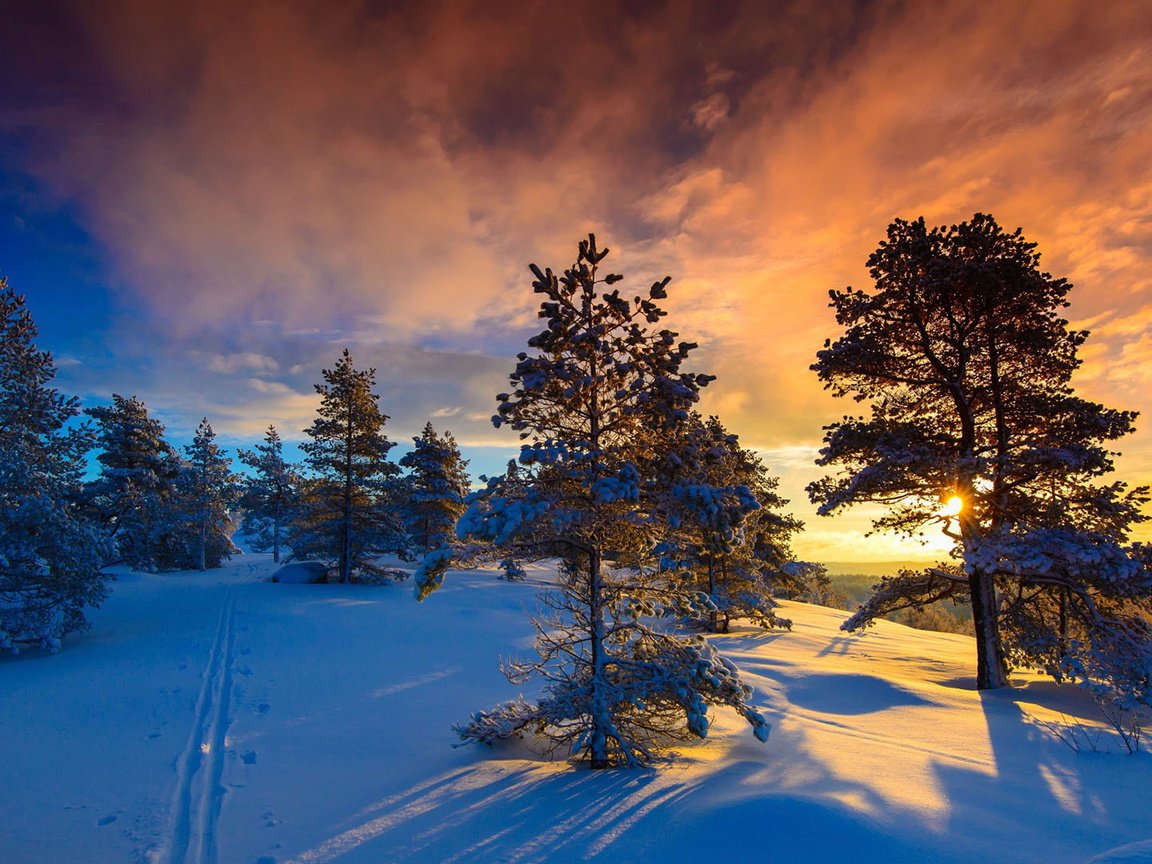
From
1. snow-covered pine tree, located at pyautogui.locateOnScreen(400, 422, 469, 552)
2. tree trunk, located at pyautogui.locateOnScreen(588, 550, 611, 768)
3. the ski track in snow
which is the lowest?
the ski track in snow

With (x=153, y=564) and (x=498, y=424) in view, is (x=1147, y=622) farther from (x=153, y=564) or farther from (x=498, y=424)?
(x=153, y=564)

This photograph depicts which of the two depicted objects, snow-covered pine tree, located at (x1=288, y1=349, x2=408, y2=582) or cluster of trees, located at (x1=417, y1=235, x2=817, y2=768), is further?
snow-covered pine tree, located at (x1=288, y1=349, x2=408, y2=582)

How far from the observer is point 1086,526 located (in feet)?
35.9

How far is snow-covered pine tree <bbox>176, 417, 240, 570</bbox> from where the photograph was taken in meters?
32.6

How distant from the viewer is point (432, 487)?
3347 cm

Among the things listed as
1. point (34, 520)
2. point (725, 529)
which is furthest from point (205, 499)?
point (725, 529)

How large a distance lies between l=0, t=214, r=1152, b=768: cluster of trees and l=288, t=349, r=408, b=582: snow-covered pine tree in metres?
9.34

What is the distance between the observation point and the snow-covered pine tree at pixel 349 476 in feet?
79.9

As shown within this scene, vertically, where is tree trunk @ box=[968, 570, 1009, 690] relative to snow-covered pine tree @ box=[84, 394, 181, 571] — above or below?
below

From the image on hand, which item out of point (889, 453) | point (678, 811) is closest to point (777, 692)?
point (889, 453)

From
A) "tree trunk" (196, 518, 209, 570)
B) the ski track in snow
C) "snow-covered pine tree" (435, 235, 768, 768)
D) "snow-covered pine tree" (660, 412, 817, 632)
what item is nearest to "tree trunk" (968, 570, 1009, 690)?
"snow-covered pine tree" (660, 412, 817, 632)

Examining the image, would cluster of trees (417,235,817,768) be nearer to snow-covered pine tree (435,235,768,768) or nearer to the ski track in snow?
snow-covered pine tree (435,235,768,768)

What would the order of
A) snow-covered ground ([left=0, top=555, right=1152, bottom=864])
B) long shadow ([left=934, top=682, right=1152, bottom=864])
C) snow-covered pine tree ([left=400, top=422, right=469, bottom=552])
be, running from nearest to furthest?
long shadow ([left=934, top=682, right=1152, bottom=864])
snow-covered ground ([left=0, top=555, right=1152, bottom=864])
snow-covered pine tree ([left=400, top=422, right=469, bottom=552])

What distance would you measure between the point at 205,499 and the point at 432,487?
15689 mm
